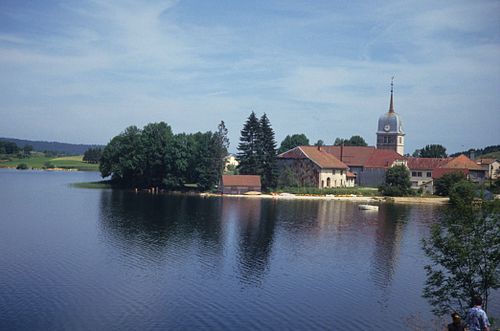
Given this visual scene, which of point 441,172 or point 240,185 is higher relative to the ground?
point 441,172

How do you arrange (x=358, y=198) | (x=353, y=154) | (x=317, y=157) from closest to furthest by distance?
(x=358, y=198) → (x=317, y=157) → (x=353, y=154)

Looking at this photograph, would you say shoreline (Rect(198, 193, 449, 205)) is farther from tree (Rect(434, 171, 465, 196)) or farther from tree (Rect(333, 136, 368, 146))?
tree (Rect(333, 136, 368, 146))

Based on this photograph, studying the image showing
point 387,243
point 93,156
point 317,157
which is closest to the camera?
point 387,243

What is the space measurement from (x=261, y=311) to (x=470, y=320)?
11577mm

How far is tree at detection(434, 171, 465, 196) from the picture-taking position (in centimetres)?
8300

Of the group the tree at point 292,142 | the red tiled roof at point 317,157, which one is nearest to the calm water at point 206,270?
the red tiled roof at point 317,157

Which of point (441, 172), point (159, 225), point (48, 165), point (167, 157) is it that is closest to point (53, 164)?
point (48, 165)

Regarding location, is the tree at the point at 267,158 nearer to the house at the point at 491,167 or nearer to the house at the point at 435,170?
the house at the point at 435,170

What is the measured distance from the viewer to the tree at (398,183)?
8412 cm

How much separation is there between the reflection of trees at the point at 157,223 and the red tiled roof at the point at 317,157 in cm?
2288

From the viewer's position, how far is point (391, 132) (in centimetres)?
11125

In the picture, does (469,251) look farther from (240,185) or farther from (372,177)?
(372,177)

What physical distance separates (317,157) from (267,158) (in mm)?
10742

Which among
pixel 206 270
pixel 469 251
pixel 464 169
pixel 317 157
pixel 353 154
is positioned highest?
pixel 353 154
